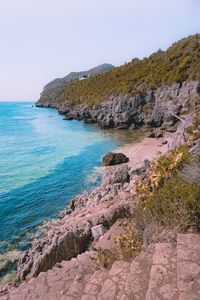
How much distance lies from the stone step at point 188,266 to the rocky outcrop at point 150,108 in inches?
1727

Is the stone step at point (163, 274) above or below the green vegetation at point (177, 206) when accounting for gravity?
below

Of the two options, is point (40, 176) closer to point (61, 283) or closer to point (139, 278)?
point (61, 283)

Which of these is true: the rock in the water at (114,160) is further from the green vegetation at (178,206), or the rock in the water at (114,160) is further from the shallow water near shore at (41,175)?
the green vegetation at (178,206)

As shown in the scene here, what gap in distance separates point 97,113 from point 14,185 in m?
49.8

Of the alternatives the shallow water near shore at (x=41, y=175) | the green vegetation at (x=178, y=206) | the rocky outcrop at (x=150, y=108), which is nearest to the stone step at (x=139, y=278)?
the green vegetation at (x=178, y=206)

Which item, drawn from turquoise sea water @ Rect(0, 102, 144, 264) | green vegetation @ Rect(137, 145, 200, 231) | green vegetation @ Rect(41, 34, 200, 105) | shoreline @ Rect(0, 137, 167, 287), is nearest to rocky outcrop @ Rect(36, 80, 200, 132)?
green vegetation @ Rect(41, 34, 200, 105)

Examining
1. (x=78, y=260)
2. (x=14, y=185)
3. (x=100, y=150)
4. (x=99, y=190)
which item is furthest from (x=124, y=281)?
(x=100, y=150)

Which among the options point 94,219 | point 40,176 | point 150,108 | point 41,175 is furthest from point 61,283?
point 150,108

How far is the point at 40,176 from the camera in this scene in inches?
1235

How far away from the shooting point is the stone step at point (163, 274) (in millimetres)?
6629

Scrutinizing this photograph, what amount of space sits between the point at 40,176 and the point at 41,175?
→ 38 cm

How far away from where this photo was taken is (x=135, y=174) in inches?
945

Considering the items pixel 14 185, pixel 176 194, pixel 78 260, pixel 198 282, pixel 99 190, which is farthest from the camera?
pixel 14 185

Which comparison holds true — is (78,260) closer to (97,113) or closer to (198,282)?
(198,282)
